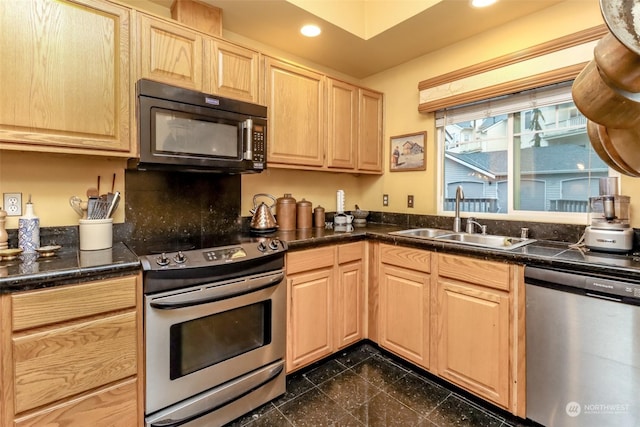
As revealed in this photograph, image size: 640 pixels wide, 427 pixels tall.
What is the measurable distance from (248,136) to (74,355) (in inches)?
53.1

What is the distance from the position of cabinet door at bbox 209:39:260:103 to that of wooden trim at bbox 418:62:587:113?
1379 mm

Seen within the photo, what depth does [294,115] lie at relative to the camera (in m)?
2.31

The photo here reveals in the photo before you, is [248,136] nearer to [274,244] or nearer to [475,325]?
[274,244]

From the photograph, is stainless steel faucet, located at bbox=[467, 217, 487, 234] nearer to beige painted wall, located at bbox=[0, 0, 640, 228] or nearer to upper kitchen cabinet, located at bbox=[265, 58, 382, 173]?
beige painted wall, located at bbox=[0, 0, 640, 228]

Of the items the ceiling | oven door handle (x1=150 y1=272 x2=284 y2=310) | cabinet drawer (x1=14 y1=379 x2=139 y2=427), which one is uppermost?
the ceiling

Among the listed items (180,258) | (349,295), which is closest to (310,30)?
(180,258)

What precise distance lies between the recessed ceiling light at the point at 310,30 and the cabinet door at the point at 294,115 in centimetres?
28

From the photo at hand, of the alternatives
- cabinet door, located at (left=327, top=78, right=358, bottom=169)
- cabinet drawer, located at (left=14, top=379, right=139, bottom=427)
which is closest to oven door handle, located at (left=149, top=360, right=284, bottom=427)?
cabinet drawer, located at (left=14, top=379, right=139, bottom=427)

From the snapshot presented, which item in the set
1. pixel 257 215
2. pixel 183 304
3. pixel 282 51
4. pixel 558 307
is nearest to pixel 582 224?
pixel 558 307

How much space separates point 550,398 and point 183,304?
5.88 ft

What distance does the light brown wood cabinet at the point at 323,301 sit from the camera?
195cm

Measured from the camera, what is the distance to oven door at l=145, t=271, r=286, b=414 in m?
1.42

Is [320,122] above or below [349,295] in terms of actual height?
above

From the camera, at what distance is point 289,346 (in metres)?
1.94
